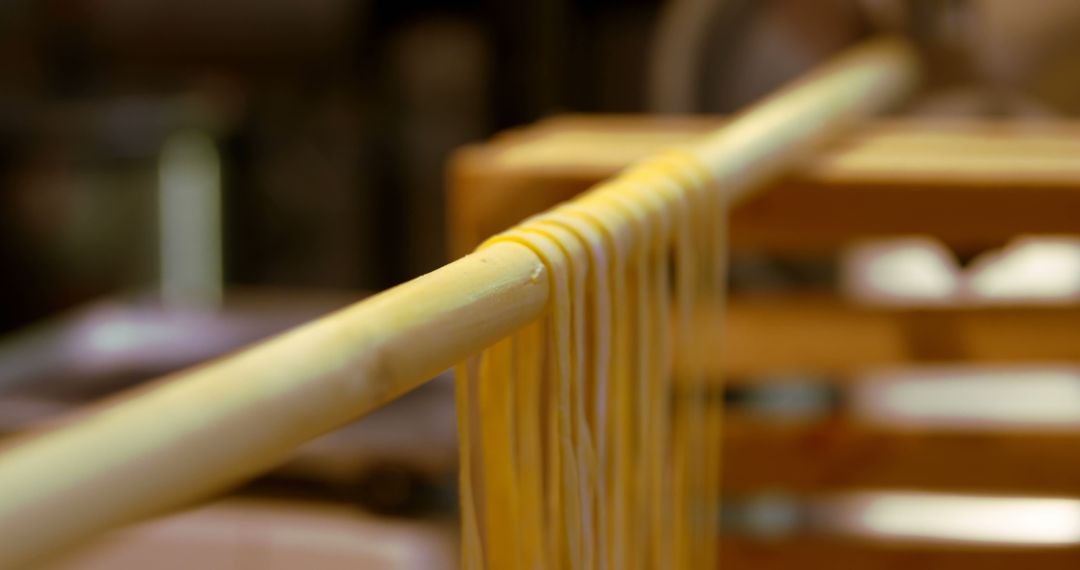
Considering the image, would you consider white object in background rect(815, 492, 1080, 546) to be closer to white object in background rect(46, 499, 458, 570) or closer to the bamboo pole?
the bamboo pole

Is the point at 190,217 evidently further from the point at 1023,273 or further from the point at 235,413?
the point at 235,413

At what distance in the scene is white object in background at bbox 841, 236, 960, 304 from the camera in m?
1.21

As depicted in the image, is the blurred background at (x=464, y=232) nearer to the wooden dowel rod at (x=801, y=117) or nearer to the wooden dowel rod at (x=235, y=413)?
the wooden dowel rod at (x=801, y=117)

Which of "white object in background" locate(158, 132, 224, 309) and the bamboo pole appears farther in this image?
"white object in background" locate(158, 132, 224, 309)

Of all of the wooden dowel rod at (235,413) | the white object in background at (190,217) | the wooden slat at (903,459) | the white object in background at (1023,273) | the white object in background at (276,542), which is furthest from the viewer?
the white object in background at (190,217)

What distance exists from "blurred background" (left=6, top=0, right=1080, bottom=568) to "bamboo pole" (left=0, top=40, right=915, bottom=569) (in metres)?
0.36

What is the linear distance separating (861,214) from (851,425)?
0.15 metres

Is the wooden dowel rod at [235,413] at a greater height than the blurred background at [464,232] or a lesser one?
lesser

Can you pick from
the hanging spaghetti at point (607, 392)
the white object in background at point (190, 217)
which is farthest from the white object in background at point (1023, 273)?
the white object in background at point (190, 217)

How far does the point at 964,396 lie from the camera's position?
3.31 ft

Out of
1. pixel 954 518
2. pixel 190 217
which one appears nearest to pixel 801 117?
pixel 954 518

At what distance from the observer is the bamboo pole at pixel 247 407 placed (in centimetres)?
24

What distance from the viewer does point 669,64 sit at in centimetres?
133

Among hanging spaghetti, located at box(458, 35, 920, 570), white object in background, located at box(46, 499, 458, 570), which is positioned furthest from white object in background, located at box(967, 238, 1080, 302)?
white object in background, located at box(46, 499, 458, 570)
